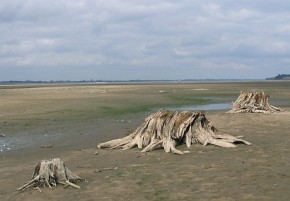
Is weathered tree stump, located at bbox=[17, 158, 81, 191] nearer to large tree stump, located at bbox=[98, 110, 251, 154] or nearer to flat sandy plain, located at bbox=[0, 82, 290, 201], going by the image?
flat sandy plain, located at bbox=[0, 82, 290, 201]

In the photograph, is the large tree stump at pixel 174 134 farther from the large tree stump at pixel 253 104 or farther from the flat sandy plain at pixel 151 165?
the large tree stump at pixel 253 104

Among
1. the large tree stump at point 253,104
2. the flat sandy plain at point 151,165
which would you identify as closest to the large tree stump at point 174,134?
the flat sandy plain at point 151,165

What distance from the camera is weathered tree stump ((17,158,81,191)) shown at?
1220 centimetres

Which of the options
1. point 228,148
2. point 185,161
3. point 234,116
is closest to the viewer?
point 185,161

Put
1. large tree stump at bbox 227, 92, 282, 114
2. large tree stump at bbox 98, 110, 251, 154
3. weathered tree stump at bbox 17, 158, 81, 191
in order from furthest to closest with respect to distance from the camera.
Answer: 1. large tree stump at bbox 227, 92, 282, 114
2. large tree stump at bbox 98, 110, 251, 154
3. weathered tree stump at bbox 17, 158, 81, 191

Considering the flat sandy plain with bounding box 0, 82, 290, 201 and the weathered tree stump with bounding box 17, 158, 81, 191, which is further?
the weathered tree stump with bounding box 17, 158, 81, 191

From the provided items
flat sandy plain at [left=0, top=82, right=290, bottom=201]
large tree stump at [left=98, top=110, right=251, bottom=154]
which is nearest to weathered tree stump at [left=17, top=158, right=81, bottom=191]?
flat sandy plain at [left=0, top=82, right=290, bottom=201]

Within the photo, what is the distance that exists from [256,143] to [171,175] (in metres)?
6.91

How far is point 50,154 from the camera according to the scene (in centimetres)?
1831

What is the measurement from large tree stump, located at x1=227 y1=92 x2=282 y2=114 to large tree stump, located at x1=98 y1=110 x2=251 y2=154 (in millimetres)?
13333

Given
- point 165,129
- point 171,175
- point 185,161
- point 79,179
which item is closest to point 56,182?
point 79,179

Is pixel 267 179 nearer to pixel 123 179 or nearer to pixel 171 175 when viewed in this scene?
pixel 171 175

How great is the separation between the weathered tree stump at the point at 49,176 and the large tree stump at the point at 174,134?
6.02m

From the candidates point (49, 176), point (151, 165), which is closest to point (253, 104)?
point (151, 165)
